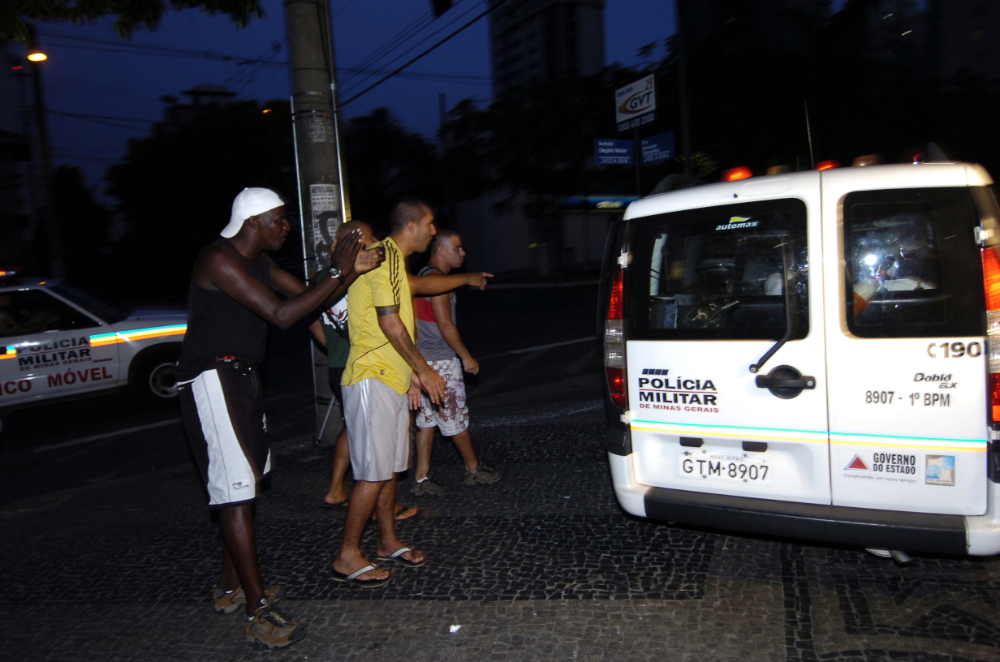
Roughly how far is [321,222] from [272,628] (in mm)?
3683

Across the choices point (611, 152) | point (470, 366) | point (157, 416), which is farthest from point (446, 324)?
point (611, 152)

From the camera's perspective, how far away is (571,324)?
13.9 m

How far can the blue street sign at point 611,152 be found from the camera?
12984 mm

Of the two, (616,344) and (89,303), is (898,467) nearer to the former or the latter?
(616,344)

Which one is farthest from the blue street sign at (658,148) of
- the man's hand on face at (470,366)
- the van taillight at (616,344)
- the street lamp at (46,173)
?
the street lamp at (46,173)

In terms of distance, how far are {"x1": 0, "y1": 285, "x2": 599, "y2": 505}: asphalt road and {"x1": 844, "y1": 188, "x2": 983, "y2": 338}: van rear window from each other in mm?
5594

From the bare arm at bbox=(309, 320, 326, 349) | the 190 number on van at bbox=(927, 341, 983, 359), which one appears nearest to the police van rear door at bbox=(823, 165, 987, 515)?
the 190 number on van at bbox=(927, 341, 983, 359)

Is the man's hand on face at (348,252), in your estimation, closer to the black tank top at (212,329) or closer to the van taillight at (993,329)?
the black tank top at (212,329)

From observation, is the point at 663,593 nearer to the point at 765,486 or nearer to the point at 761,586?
the point at 761,586

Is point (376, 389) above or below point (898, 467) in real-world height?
above

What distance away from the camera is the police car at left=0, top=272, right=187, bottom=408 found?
8047 millimetres

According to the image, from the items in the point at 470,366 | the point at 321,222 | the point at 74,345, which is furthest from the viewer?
the point at 74,345

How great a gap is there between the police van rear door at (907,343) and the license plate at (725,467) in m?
0.30

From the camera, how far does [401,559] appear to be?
3.95 metres
